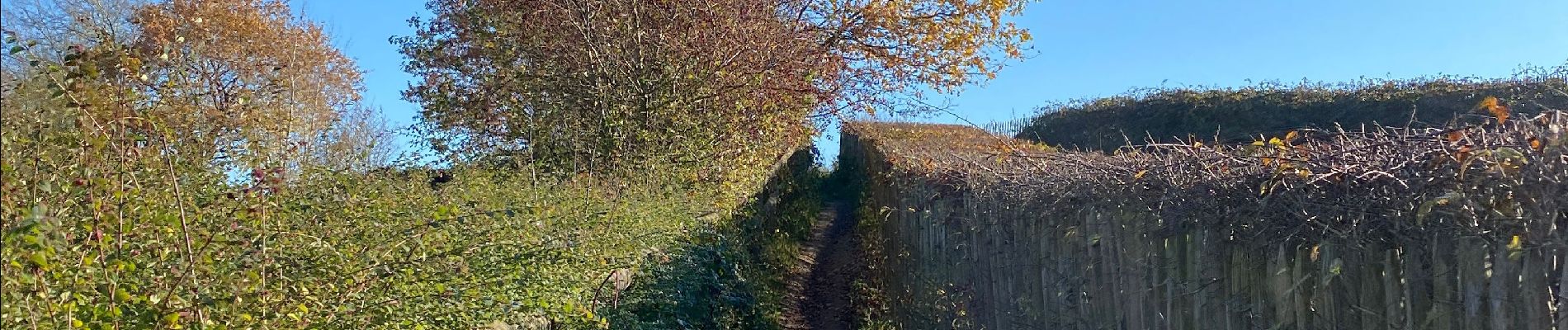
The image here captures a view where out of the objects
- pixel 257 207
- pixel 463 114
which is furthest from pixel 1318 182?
pixel 463 114

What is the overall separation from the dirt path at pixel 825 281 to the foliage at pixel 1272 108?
3641mm

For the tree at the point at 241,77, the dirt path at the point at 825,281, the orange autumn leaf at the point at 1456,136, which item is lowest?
the dirt path at the point at 825,281

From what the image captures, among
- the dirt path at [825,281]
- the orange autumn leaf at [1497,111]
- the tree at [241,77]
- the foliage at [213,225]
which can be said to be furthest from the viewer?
the dirt path at [825,281]

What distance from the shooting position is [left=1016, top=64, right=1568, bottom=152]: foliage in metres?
13.7

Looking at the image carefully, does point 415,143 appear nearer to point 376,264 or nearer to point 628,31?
point 628,31

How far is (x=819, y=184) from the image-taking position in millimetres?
20797

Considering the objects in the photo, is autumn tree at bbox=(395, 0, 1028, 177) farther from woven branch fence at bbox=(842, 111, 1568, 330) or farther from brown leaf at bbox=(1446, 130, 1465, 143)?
brown leaf at bbox=(1446, 130, 1465, 143)

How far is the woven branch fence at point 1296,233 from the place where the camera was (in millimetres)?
2295

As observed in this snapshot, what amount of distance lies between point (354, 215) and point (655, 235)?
3585 millimetres

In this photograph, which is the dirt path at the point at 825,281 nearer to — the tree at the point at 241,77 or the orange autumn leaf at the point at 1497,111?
the tree at the point at 241,77

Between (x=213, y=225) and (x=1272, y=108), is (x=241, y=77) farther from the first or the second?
(x=1272, y=108)

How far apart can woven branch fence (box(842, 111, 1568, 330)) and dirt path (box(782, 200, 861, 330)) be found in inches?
164

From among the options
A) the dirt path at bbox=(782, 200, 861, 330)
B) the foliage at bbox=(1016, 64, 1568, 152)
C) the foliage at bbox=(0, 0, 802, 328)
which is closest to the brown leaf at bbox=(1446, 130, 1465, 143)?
the foliage at bbox=(0, 0, 802, 328)

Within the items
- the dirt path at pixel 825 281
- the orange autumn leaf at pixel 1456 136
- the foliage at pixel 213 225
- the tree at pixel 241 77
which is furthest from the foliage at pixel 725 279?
the orange autumn leaf at pixel 1456 136
